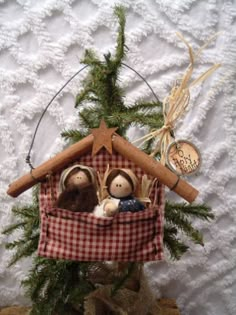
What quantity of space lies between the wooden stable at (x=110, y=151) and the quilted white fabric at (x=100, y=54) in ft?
1.00

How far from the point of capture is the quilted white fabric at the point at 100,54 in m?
0.76

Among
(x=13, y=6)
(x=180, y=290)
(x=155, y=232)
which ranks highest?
(x=13, y=6)

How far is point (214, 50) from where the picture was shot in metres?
0.78

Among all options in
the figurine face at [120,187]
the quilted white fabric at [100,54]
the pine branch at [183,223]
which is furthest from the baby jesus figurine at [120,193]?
the quilted white fabric at [100,54]

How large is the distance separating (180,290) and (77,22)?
2.17 feet

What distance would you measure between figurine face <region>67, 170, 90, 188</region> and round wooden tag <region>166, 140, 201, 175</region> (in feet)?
0.37

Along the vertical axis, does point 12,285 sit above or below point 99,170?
below

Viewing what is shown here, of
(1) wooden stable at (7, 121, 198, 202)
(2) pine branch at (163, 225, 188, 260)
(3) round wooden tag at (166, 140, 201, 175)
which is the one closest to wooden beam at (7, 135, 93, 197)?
(1) wooden stable at (7, 121, 198, 202)

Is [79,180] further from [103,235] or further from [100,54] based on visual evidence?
[100,54]

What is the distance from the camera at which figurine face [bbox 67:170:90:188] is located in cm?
47

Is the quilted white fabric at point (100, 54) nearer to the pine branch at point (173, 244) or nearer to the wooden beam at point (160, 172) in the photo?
the pine branch at point (173, 244)

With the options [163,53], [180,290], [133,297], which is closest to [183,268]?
[180,290]

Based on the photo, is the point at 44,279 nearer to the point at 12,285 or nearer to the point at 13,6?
the point at 12,285

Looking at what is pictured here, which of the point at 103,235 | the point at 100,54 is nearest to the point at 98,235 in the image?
the point at 103,235
